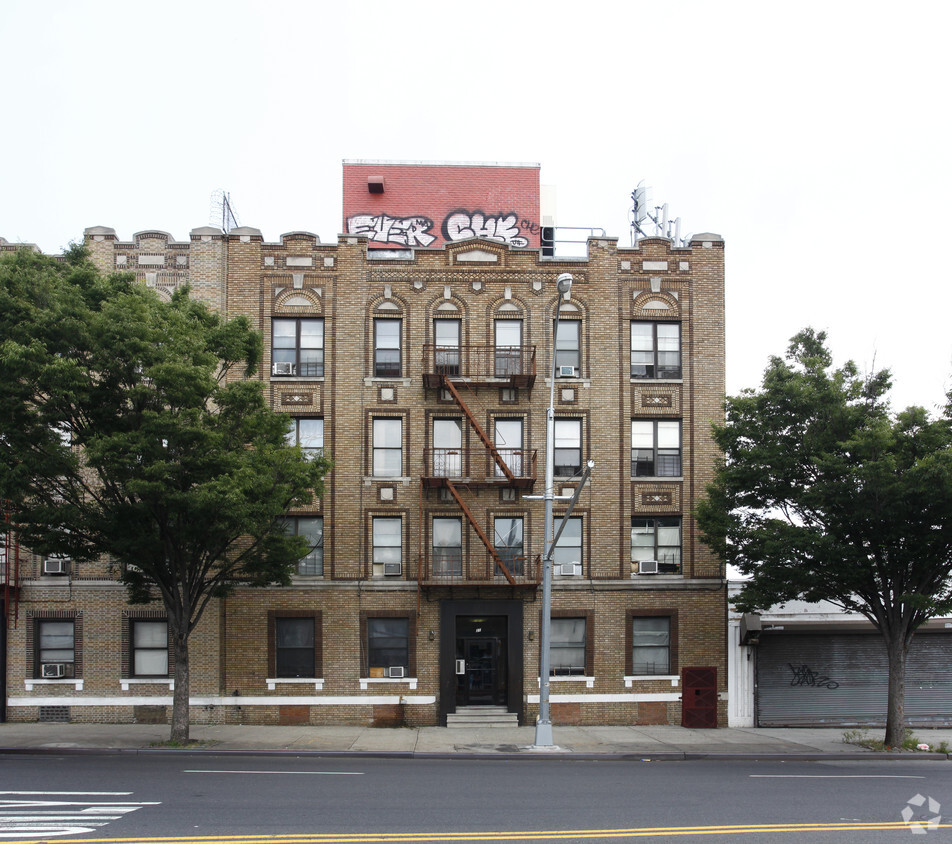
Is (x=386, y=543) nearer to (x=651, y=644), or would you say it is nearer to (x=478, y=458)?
(x=478, y=458)

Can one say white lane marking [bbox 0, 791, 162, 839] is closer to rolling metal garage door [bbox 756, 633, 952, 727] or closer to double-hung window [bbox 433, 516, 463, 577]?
double-hung window [bbox 433, 516, 463, 577]

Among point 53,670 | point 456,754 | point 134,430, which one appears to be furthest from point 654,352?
point 53,670

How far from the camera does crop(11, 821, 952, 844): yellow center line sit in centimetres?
1128

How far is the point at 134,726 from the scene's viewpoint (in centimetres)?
2467

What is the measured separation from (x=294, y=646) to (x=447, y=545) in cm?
512

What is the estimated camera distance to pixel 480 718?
83.4ft

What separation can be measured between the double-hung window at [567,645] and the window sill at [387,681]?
3921mm

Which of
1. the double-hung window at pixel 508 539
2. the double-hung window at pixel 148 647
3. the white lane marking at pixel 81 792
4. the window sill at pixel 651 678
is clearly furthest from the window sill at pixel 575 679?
the white lane marking at pixel 81 792

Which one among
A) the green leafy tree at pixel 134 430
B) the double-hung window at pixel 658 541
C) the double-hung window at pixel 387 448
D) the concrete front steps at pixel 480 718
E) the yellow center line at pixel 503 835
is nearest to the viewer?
the yellow center line at pixel 503 835

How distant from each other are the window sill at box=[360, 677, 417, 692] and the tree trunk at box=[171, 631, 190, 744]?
17.8 feet

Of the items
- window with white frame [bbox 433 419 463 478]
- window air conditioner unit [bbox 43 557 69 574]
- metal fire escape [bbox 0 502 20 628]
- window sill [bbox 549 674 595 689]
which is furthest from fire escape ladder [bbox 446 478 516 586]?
metal fire escape [bbox 0 502 20 628]

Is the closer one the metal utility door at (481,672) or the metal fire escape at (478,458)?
the metal fire escape at (478,458)

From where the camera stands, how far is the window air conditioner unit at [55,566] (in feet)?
84.1

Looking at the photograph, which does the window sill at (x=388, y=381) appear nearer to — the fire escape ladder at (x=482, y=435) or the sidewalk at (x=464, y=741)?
the fire escape ladder at (x=482, y=435)
